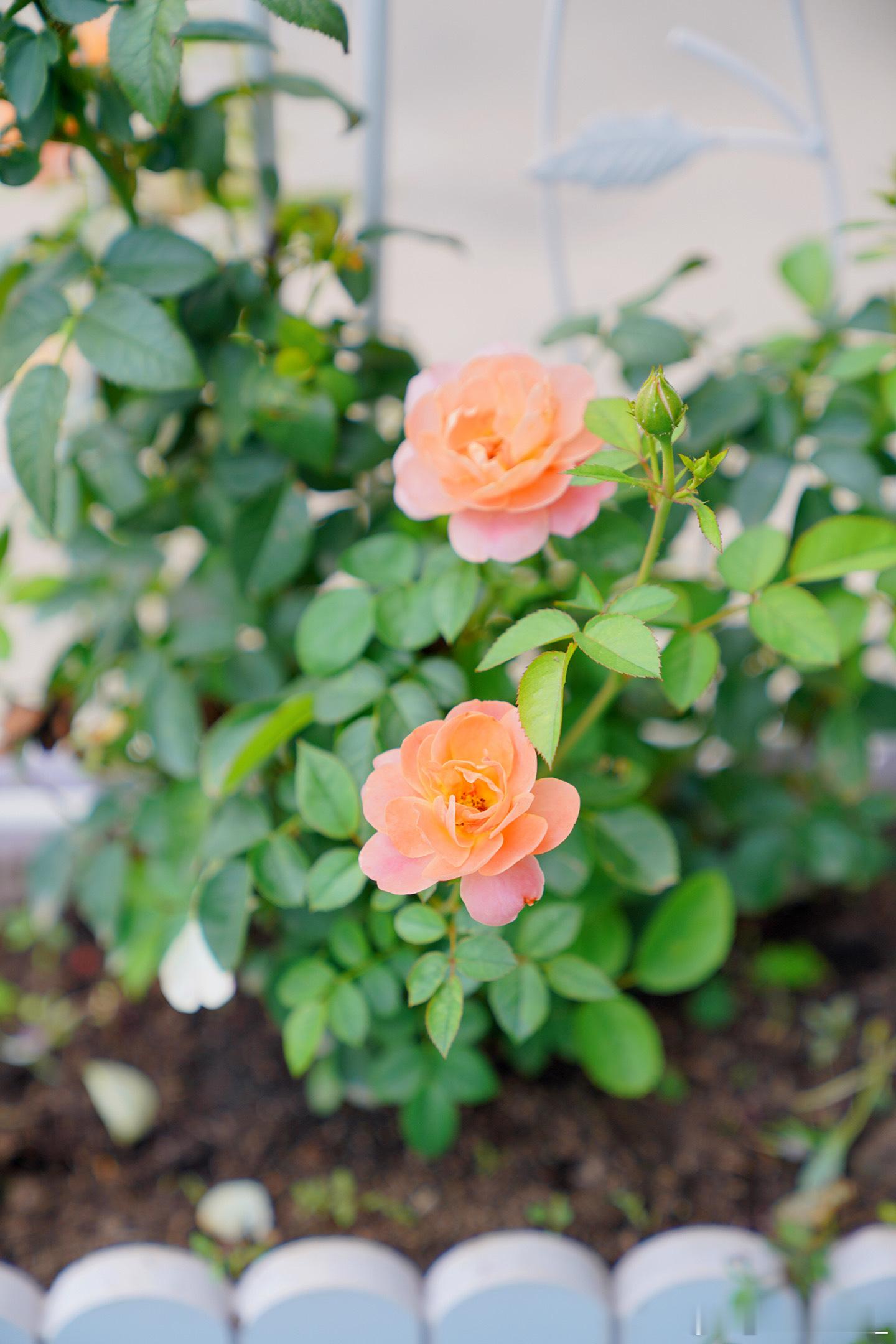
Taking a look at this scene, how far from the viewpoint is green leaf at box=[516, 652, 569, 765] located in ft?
1.23

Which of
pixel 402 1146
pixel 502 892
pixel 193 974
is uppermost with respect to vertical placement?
pixel 502 892

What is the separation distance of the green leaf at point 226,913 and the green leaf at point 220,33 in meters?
0.53

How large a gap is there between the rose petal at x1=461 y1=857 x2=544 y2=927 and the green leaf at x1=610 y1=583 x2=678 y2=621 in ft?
0.39

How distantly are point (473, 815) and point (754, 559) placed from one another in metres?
0.26

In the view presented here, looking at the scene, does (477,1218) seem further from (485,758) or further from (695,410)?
(695,410)

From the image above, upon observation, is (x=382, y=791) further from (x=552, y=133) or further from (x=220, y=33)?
(x=552, y=133)

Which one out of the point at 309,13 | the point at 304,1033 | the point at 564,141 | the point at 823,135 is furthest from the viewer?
the point at 564,141

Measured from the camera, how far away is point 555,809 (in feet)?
1.30

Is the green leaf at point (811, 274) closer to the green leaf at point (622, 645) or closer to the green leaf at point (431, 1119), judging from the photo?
the green leaf at point (622, 645)

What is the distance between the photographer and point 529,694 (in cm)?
39

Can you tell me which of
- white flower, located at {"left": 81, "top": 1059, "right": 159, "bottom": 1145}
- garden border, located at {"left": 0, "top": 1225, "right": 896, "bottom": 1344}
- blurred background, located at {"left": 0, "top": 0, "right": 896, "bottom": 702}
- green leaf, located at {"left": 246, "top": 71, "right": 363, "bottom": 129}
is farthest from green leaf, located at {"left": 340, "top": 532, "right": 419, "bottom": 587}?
blurred background, located at {"left": 0, "top": 0, "right": 896, "bottom": 702}

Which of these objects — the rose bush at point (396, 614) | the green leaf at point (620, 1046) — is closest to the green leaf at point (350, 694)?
the rose bush at point (396, 614)

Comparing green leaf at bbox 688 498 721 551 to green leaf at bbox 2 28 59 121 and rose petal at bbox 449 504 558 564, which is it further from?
Result: green leaf at bbox 2 28 59 121

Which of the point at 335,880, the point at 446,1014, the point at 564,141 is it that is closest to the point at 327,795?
the point at 335,880
